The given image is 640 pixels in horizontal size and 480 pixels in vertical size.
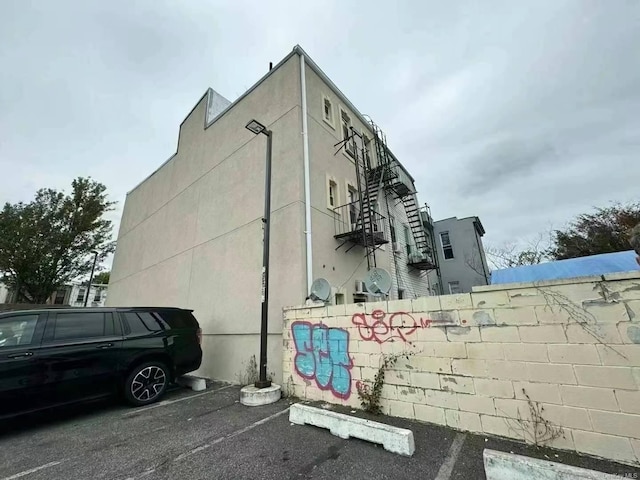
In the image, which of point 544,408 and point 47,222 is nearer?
point 544,408

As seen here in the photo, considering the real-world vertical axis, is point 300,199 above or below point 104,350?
above

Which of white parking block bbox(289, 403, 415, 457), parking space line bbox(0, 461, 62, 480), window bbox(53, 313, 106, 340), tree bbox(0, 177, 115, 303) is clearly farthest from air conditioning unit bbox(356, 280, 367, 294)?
tree bbox(0, 177, 115, 303)

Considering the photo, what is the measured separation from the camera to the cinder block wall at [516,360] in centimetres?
274

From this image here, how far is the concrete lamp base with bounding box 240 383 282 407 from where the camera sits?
5.07 metres

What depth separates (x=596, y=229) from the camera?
45.8 ft

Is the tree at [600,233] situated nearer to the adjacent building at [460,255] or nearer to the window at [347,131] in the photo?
the adjacent building at [460,255]

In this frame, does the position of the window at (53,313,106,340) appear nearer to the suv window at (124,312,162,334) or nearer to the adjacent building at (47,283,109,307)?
the suv window at (124,312,162,334)

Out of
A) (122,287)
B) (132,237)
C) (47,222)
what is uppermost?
(47,222)

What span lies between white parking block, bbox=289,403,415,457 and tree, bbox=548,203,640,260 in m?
15.8

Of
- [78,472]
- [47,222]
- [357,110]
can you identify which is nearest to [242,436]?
[78,472]

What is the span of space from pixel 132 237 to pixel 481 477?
18024 mm

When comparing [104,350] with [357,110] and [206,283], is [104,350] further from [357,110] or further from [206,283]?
[357,110]

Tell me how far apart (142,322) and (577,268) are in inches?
451

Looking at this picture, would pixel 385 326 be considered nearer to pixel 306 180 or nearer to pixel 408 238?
pixel 306 180
